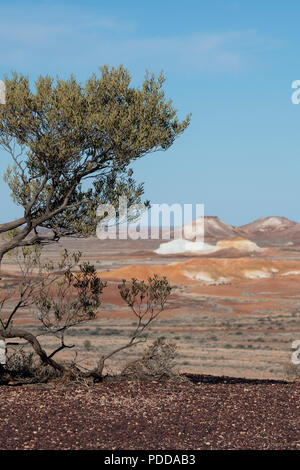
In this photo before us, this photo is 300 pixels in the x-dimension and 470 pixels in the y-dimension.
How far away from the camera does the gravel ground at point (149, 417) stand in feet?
31.7

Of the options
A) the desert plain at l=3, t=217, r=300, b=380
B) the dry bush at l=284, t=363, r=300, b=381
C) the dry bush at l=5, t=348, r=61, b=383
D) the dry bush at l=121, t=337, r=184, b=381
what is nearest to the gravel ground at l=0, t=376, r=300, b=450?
the dry bush at l=121, t=337, r=184, b=381

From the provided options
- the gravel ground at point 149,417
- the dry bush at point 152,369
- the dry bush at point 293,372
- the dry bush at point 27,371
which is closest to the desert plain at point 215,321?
the dry bush at point 293,372

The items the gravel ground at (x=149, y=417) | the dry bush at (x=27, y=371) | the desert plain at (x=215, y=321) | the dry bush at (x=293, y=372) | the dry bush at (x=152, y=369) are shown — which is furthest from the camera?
the desert plain at (x=215, y=321)

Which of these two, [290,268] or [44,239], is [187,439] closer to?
[44,239]

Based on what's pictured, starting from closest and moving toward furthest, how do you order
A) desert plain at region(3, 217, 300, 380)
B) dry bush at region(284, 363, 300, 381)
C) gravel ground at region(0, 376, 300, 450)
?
1. gravel ground at region(0, 376, 300, 450)
2. dry bush at region(284, 363, 300, 381)
3. desert plain at region(3, 217, 300, 380)

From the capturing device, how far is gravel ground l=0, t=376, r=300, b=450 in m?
9.66

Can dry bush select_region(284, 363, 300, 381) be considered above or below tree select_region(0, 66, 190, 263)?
below

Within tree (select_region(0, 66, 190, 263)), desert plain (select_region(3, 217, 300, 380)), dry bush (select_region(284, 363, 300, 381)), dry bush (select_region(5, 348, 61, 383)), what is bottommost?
desert plain (select_region(3, 217, 300, 380))

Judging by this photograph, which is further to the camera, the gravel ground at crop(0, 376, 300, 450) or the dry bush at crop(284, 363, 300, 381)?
the dry bush at crop(284, 363, 300, 381)

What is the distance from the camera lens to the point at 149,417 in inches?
431

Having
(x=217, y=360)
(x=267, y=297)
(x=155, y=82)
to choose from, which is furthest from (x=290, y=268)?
(x=155, y=82)

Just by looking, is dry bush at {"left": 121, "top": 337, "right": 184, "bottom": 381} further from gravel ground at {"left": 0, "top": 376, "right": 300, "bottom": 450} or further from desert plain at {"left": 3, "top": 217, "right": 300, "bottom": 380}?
desert plain at {"left": 3, "top": 217, "right": 300, "bottom": 380}

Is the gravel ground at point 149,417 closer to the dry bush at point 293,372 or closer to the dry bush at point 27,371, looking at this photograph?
the dry bush at point 27,371

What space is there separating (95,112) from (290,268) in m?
80.8
